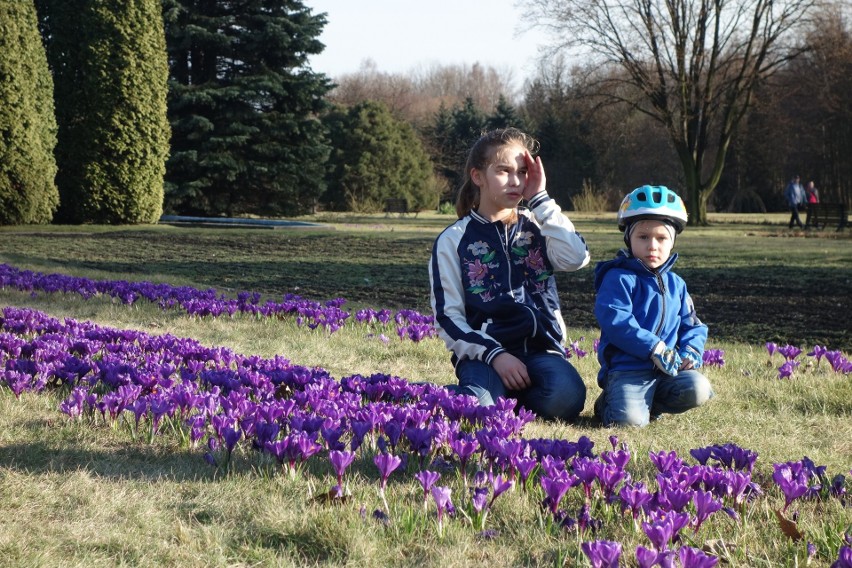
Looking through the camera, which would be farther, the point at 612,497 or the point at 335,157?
the point at 335,157

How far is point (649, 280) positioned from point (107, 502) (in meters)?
2.80

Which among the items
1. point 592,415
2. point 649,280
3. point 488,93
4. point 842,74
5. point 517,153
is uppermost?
point 488,93

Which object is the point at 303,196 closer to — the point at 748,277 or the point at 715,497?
the point at 748,277

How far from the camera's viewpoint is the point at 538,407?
14.6 feet

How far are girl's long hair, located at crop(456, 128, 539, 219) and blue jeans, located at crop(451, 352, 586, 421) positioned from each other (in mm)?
912

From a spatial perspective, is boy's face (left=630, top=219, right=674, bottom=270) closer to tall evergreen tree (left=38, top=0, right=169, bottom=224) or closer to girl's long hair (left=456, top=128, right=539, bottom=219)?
girl's long hair (left=456, top=128, right=539, bottom=219)

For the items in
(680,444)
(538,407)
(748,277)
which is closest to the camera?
(680,444)

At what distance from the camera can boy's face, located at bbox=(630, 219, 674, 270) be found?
441 cm

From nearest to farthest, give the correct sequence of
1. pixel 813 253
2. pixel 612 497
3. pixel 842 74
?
pixel 612 497
pixel 813 253
pixel 842 74

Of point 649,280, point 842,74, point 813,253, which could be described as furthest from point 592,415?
point 842,74

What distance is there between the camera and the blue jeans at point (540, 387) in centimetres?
441

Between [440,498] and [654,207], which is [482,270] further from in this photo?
[440,498]

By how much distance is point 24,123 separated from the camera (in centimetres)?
2198

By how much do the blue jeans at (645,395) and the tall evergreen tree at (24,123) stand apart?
68.1ft
